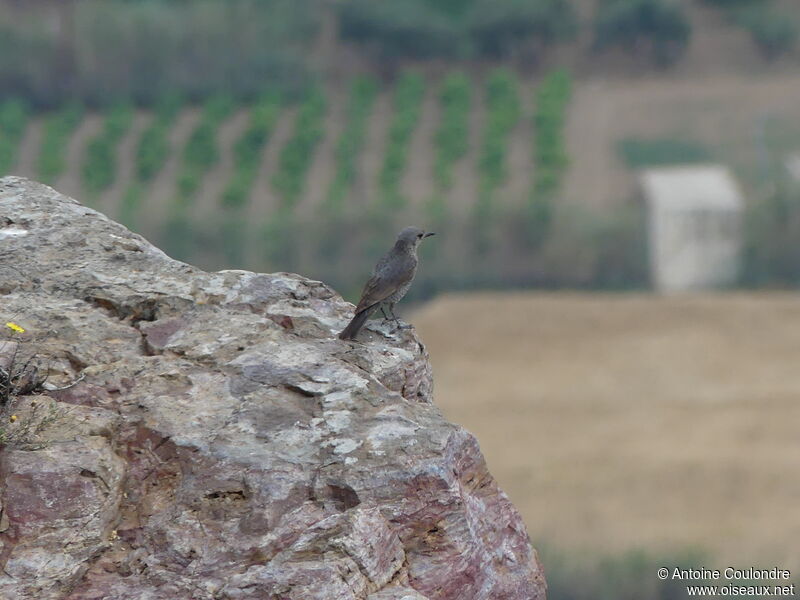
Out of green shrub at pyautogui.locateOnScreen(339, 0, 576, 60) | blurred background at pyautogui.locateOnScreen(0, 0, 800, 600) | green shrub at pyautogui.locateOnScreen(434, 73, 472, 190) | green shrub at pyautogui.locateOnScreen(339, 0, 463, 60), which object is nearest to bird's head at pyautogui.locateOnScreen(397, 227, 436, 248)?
blurred background at pyautogui.locateOnScreen(0, 0, 800, 600)

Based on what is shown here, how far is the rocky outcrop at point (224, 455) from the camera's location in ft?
18.3

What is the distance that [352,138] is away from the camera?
43.9 meters

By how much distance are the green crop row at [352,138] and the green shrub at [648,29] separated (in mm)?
8972

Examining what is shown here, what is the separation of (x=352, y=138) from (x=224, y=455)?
3850 cm

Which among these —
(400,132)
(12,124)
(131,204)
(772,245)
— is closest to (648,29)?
(400,132)

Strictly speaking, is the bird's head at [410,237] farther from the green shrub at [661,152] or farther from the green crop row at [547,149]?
the green shrub at [661,152]

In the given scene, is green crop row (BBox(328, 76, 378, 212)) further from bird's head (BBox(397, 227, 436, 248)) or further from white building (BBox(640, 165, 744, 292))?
bird's head (BBox(397, 227, 436, 248))

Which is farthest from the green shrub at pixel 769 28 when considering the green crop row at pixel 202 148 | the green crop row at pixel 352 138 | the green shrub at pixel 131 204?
the green shrub at pixel 131 204

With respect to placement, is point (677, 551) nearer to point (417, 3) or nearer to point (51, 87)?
point (51, 87)

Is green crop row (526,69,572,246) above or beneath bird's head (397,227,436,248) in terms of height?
beneath

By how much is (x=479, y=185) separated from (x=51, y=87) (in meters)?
13.6

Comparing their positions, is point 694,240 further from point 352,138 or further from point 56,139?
point 56,139

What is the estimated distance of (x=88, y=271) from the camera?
22.8 ft

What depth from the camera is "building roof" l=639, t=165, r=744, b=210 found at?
122ft
